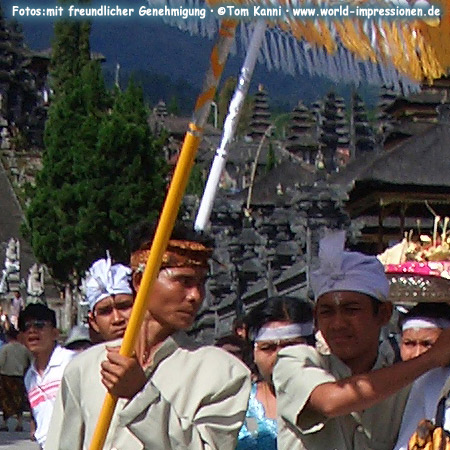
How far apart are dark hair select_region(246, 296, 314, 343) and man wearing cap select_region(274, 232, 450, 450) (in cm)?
90

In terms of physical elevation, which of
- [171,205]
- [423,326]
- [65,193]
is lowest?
[423,326]

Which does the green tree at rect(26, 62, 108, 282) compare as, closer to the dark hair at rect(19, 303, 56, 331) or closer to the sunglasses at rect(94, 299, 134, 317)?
the dark hair at rect(19, 303, 56, 331)

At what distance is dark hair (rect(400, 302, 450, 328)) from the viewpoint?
14.2 feet

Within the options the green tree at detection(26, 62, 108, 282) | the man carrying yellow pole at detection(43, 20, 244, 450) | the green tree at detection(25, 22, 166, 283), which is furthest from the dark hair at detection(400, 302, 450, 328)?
the green tree at detection(26, 62, 108, 282)

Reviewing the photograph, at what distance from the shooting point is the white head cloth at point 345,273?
12.3ft

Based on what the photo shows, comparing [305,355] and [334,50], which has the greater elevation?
[334,50]

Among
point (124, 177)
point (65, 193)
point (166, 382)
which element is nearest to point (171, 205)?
point (166, 382)

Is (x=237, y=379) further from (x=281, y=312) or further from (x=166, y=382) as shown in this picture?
(x=281, y=312)

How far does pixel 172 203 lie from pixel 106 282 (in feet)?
6.24

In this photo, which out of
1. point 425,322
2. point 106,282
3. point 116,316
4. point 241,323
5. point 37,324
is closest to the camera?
point 425,322

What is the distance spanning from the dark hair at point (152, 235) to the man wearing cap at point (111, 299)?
1.01m

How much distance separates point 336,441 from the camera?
3.64 meters

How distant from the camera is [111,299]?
5.28m

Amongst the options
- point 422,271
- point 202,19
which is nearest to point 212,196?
point 202,19
